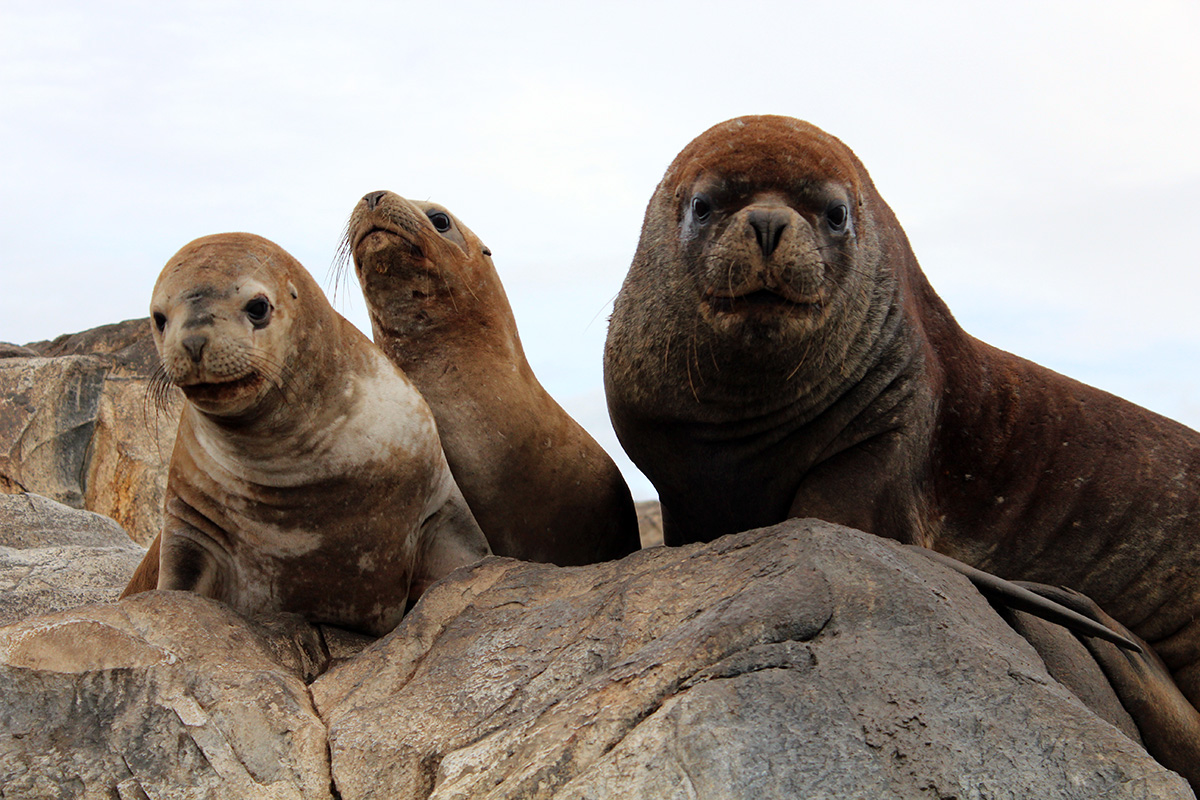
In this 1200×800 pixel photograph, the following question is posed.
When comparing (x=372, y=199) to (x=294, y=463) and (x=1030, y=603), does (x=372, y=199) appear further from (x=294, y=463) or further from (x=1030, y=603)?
(x=1030, y=603)

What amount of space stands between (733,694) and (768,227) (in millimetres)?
1623

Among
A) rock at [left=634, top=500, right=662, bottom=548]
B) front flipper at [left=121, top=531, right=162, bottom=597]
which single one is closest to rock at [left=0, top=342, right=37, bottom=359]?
rock at [left=634, top=500, right=662, bottom=548]

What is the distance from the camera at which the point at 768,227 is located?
11.9 feet

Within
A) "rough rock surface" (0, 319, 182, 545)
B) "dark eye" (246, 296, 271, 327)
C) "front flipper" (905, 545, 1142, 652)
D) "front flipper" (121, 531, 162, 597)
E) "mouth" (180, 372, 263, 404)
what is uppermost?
"dark eye" (246, 296, 271, 327)

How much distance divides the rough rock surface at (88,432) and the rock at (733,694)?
962 centimetres

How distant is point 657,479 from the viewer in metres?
4.64

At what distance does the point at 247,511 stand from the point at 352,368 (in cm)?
66

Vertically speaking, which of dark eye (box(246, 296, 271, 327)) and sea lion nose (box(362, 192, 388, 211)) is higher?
sea lion nose (box(362, 192, 388, 211))

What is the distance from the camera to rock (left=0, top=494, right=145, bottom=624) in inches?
223

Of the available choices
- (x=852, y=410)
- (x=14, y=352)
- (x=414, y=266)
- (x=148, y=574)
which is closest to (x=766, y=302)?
(x=852, y=410)

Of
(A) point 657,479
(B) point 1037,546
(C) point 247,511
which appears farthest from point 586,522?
(B) point 1037,546

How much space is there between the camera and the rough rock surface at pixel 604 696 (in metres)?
2.46

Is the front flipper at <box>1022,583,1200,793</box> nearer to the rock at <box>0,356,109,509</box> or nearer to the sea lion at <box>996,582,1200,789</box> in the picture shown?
the sea lion at <box>996,582,1200,789</box>

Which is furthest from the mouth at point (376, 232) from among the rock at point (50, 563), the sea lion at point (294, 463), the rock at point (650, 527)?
the rock at point (650, 527)
